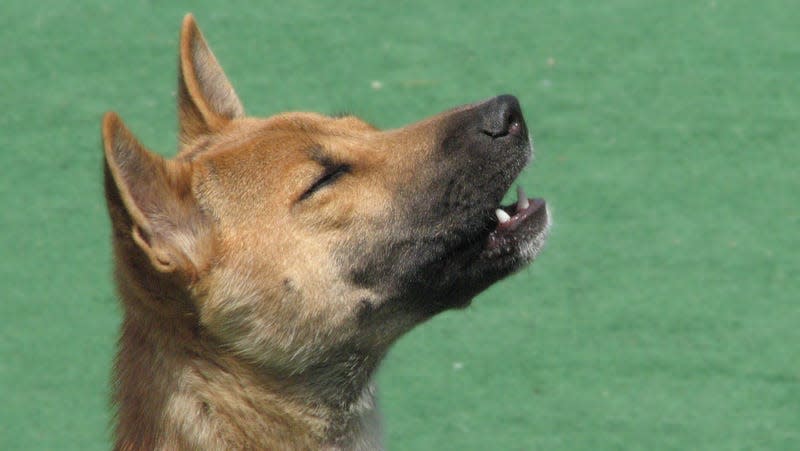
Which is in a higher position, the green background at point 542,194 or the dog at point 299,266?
the dog at point 299,266

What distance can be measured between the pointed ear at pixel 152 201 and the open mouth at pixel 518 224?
3.53ft

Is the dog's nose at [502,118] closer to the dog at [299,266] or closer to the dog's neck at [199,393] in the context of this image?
the dog at [299,266]

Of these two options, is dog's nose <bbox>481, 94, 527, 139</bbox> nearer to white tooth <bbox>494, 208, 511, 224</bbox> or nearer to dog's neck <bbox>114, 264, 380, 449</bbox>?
white tooth <bbox>494, 208, 511, 224</bbox>

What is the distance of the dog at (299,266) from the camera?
16.8 ft

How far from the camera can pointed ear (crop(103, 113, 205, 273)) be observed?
474 centimetres

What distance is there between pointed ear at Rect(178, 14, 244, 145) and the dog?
0.41 metres

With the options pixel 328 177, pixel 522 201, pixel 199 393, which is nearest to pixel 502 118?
pixel 522 201

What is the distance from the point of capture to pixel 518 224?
17.7 feet

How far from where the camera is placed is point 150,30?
9508 millimetres

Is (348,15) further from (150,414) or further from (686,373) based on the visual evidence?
(150,414)

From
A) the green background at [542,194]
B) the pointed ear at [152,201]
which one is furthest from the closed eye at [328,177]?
the green background at [542,194]

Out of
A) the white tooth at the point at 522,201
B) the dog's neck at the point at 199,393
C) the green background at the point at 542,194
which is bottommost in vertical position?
the green background at the point at 542,194

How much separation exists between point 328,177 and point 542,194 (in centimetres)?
324

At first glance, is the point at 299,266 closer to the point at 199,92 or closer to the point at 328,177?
the point at 328,177
